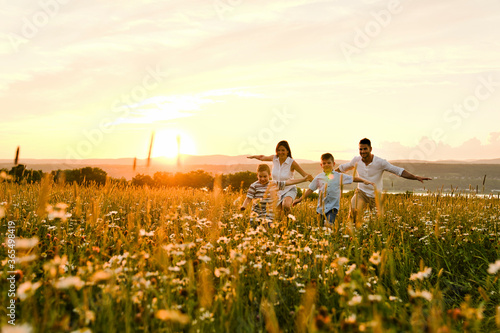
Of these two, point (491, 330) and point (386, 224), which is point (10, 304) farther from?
point (386, 224)

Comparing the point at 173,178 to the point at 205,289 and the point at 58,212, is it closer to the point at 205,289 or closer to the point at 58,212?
the point at 58,212

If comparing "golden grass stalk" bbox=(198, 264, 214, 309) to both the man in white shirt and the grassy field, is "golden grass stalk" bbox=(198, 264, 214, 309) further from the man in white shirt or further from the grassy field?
the man in white shirt

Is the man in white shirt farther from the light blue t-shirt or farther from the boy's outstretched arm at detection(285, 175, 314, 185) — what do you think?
the boy's outstretched arm at detection(285, 175, 314, 185)

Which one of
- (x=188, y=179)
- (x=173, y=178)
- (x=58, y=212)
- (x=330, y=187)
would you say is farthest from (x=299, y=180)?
(x=173, y=178)

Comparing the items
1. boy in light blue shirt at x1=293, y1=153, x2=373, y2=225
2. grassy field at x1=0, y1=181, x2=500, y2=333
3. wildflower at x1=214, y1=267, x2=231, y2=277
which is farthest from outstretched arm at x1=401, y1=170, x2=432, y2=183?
wildflower at x1=214, y1=267, x2=231, y2=277

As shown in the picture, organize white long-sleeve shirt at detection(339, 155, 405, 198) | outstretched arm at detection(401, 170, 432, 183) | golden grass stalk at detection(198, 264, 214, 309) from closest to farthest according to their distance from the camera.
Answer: golden grass stalk at detection(198, 264, 214, 309) → outstretched arm at detection(401, 170, 432, 183) → white long-sleeve shirt at detection(339, 155, 405, 198)

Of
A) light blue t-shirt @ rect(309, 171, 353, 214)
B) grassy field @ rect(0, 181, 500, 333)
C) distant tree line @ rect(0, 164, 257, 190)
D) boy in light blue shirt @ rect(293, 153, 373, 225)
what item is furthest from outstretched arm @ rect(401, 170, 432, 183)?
distant tree line @ rect(0, 164, 257, 190)

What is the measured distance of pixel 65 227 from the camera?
6.17 metres

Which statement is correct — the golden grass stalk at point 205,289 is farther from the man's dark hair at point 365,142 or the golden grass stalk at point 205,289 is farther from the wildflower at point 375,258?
the man's dark hair at point 365,142

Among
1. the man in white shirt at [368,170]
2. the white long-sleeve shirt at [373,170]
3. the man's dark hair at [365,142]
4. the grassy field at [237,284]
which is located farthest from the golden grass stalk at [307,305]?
the man's dark hair at [365,142]

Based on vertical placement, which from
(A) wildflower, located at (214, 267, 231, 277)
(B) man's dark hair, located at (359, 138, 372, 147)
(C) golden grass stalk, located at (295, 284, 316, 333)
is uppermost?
(B) man's dark hair, located at (359, 138, 372, 147)

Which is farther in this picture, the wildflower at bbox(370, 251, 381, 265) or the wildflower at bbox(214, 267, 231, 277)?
the wildflower at bbox(214, 267, 231, 277)

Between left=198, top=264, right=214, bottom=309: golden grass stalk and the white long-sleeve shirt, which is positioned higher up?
the white long-sleeve shirt

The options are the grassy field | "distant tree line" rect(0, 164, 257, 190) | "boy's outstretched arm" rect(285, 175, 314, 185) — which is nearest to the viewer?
the grassy field
